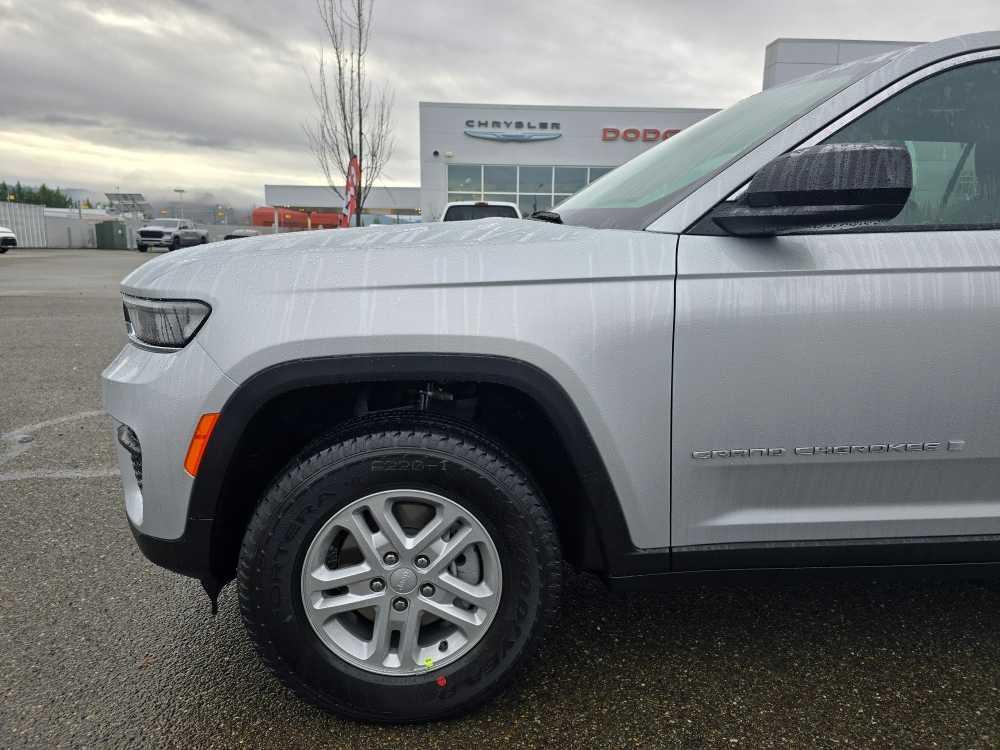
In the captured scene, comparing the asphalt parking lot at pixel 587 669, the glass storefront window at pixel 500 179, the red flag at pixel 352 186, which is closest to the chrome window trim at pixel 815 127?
the asphalt parking lot at pixel 587 669

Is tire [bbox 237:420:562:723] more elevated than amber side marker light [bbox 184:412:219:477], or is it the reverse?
amber side marker light [bbox 184:412:219:477]

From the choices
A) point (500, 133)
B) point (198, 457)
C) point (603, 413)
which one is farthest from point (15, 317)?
point (500, 133)

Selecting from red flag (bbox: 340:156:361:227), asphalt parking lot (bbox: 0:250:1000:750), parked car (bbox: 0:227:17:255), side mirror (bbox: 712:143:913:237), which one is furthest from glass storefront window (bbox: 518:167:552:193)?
side mirror (bbox: 712:143:913:237)

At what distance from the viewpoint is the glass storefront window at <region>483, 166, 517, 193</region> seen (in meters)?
26.8

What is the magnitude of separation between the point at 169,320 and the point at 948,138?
2.08 metres

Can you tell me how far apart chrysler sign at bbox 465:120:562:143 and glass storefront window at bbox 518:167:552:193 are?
3.73 feet

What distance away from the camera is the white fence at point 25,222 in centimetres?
3303

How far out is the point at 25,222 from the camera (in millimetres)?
34062

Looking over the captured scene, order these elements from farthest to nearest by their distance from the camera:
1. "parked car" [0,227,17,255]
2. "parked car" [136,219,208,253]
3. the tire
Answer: "parked car" [136,219,208,253] < "parked car" [0,227,17,255] < the tire

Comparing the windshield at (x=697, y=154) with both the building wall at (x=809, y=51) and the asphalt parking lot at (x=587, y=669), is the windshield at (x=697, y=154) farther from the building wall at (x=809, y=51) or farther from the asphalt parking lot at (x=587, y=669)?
the building wall at (x=809, y=51)

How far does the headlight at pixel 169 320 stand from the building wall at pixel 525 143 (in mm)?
25201

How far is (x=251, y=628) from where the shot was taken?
1.66 m

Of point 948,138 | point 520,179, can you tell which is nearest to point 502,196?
point 520,179

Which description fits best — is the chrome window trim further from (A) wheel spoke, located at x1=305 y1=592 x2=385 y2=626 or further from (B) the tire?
(A) wheel spoke, located at x1=305 y1=592 x2=385 y2=626
